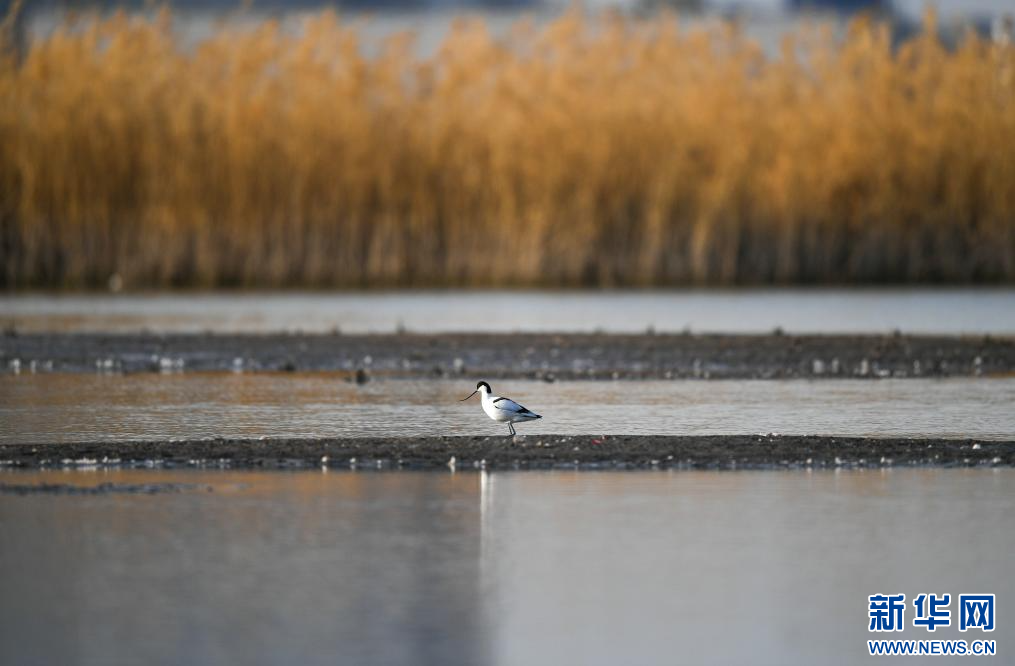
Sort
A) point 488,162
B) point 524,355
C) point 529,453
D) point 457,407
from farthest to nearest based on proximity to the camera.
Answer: point 488,162 → point 524,355 → point 457,407 → point 529,453

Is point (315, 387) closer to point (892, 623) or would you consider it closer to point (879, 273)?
point (892, 623)

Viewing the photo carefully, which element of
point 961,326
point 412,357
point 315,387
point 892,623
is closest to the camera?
point 892,623

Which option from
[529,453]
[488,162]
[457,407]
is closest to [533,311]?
[488,162]

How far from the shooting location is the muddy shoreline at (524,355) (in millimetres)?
13930

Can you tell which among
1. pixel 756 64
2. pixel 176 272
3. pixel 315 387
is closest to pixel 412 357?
pixel 315 387

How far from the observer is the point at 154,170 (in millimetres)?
22000

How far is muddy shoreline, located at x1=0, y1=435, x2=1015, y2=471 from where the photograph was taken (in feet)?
28.9

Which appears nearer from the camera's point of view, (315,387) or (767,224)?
(315,387)

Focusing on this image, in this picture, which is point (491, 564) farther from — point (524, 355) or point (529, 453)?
point (524, 355)

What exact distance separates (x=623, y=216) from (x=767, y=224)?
1.93 m

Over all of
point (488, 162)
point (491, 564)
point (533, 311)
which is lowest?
point (491, 564)

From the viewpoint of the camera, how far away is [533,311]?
20.1 metres

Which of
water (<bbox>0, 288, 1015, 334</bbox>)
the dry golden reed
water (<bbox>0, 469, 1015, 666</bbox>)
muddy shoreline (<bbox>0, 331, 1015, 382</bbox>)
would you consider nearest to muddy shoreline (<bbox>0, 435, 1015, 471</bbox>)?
water (<bbox>0, 469, 1015, 666</bbox>)

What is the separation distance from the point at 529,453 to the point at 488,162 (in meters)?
14.3
